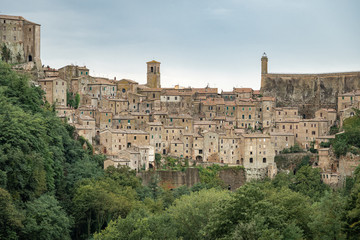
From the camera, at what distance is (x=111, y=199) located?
61.3 meters

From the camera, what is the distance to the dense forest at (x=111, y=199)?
148 ft

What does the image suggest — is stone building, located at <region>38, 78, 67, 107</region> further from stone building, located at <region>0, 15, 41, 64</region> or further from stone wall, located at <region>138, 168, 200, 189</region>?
stone wall, located at <region>138, 168, 200, 189</region>

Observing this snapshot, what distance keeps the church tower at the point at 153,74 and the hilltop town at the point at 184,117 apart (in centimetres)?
488

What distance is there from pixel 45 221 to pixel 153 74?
159 ft

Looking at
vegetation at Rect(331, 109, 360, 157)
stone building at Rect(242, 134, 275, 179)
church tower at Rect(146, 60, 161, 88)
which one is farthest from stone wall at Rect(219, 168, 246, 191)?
church tower at Rect(146, 60, 161, 88)

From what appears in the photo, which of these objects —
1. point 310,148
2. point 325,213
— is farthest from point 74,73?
point 325,213

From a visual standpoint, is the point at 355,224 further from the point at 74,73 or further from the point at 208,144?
the point at 74,73

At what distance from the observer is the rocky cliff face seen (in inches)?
3718

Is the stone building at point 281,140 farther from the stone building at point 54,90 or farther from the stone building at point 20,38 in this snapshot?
the stone building at point 20,38

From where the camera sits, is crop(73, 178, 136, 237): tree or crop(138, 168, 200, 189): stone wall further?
crop(138, 168, 200, 189): stone wall

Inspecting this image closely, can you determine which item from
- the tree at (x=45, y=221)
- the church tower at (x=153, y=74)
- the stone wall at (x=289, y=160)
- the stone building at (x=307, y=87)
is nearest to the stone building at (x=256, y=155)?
the stone wall at (x=289, y=160)

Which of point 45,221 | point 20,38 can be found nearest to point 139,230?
point 45,221

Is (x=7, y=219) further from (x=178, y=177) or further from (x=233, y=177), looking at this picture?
(x=233, y=177)

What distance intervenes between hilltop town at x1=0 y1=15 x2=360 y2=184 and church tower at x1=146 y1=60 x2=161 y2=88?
4.88 metres
